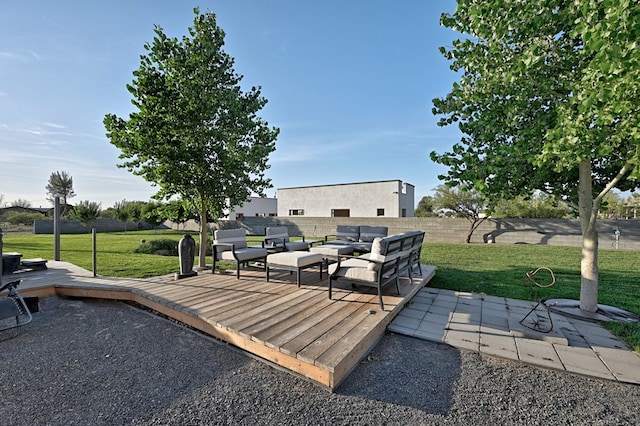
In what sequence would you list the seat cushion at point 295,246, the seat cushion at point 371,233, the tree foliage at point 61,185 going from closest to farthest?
the seat cushion at point 295,246 < the seat cushion at point 371,233 < the tree foliage at point 61,185

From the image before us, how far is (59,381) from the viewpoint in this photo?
2408 millimetres

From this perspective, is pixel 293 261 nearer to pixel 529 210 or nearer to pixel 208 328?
pixel 208 328

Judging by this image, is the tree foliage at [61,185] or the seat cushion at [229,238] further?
the tree foliage at [61,185]

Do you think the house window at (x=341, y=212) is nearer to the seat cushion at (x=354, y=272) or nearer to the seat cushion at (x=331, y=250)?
the seat cushion at (x=331, y=250)

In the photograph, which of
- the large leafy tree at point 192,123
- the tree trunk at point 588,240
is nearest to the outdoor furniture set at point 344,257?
the large leafy tree at point 192,123

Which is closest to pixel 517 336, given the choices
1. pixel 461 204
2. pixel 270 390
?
pixel 270 390

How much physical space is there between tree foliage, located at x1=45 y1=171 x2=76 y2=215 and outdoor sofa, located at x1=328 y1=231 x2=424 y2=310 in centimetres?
4547

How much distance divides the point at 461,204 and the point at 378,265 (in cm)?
1494

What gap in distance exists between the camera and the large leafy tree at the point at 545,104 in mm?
2551

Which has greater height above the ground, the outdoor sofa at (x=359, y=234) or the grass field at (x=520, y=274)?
the outdoor sofa at (x=359, y=234)

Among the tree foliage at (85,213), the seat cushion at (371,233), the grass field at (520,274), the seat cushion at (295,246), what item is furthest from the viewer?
the tree foliage at (85,213)

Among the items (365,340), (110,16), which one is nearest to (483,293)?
(365,340)

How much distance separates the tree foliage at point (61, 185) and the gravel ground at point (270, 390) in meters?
44.4

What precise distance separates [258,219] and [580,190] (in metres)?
19.1
